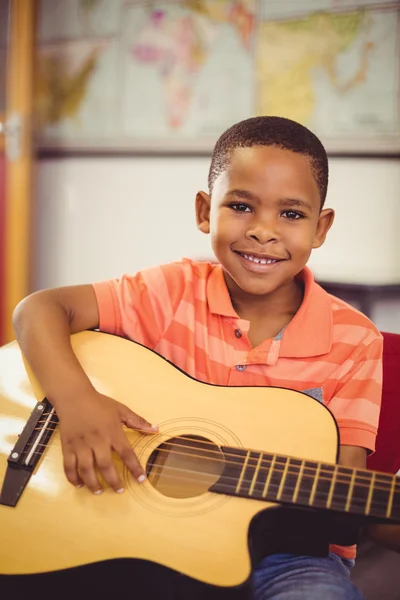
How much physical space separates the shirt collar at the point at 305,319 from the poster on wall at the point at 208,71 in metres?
1.24

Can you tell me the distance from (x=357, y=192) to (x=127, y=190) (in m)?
1.05

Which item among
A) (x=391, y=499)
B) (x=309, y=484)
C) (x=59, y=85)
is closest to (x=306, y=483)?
(x=309, y=484)

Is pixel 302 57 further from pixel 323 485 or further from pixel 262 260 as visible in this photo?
pixel 323 485

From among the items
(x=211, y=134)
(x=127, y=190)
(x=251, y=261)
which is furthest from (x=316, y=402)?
(x=127, y=190)

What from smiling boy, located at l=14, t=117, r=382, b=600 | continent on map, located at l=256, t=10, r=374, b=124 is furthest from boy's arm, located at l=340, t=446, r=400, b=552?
continent on map, located at l=256, t=10, r=374, b=124

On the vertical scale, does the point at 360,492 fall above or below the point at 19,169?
below

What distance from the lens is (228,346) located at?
1.19 metres

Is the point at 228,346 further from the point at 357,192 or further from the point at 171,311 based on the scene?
the point at 357,192

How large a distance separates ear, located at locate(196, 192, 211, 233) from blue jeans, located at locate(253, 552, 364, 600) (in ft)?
2.11

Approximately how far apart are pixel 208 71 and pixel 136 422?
1.96 meters

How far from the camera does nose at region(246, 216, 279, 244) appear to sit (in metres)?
1.12

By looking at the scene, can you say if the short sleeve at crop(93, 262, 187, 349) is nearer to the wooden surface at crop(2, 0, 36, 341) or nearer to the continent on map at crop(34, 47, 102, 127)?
the wooden surface at crop(2, 0, 36, 341)

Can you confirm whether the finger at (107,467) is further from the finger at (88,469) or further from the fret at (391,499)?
the fret at (391,499)

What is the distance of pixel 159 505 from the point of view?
3.00 feet
